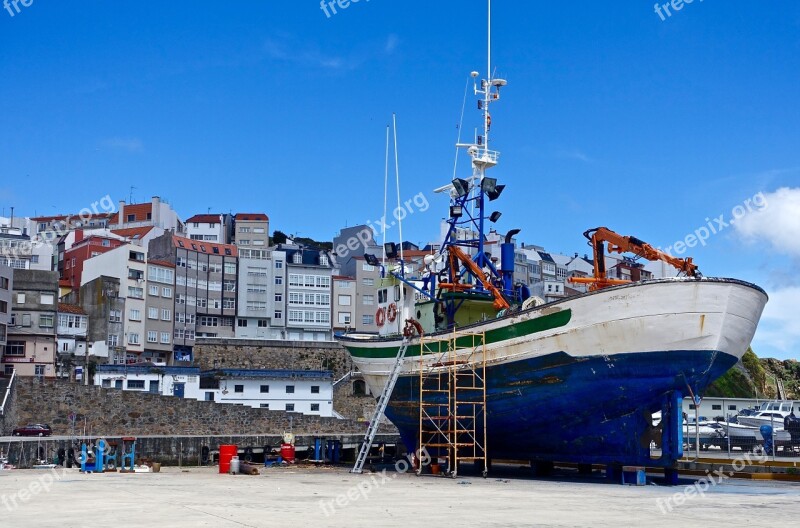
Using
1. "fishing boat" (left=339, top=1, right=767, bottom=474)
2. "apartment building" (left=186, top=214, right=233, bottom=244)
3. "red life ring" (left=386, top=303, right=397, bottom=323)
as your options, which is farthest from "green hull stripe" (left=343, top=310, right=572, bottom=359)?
"apartment building" (left=186, top=214, right=233, bottom=244)

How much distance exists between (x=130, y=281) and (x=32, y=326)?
12951mm

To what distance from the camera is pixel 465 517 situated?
14.3 meters

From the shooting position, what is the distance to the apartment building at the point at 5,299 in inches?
2267

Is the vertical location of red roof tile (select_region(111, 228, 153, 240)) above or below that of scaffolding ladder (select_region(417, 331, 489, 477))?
above

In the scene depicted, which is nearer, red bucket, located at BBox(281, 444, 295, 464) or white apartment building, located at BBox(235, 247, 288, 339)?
red bucket, located at BBox(281, 444, 295, 464)

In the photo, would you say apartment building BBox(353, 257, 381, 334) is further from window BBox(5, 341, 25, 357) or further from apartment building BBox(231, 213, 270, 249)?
window BBox(5, 341, 25, 357)

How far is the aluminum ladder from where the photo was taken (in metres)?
27.5

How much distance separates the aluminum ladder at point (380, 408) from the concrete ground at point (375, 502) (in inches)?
92.5

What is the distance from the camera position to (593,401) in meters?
23.6

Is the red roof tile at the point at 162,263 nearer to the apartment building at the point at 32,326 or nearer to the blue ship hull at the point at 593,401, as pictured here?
the apartment building at the point at 32,326

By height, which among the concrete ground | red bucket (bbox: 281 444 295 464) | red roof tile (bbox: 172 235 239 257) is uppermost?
red roof tile (bbox: 172 235 239 257)

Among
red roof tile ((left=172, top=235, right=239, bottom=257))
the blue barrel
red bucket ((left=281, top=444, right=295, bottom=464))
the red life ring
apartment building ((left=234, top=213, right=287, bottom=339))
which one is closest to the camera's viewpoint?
the blue barrel

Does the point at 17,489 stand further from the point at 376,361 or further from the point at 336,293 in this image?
the point at 336,293

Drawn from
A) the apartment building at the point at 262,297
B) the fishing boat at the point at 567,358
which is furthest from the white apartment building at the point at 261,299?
the fishing boat at the point at 567,358
